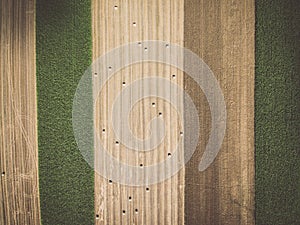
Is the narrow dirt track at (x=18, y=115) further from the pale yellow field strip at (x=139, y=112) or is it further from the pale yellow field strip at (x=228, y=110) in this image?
the pale yellow field strip at (x=228, y=110)

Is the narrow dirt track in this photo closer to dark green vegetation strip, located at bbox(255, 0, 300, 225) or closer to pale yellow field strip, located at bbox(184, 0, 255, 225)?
pale yellow field strip, located at bbox(184, 0, 255, 225)

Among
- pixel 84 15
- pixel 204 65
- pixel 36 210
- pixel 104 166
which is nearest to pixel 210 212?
pixel 104 166

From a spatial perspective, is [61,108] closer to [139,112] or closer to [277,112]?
[139,112]

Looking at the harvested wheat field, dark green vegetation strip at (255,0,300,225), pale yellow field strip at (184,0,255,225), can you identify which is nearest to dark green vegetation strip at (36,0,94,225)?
the harvested wheat field

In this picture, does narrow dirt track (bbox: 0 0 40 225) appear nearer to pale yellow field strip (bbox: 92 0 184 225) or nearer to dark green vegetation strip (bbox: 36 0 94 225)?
dark green vegetation strip (bbox: 36 0 94 225)

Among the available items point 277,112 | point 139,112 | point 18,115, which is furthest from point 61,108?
point 277,112

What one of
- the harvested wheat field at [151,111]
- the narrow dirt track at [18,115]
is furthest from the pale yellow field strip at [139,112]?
the narrow dirt track at [18,115]
